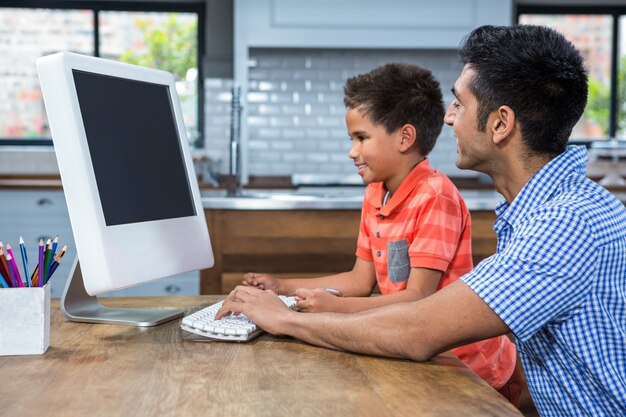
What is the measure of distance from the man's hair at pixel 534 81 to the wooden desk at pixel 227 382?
37cm

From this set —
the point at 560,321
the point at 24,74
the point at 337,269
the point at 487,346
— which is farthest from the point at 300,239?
the point at 24,74

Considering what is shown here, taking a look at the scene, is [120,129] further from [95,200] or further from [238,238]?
[238,238]

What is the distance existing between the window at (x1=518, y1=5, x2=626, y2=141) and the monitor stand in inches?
182

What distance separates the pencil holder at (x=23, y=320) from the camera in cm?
107

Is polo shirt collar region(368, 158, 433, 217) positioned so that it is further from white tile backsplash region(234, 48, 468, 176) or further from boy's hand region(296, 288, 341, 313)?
white tile backsplash region(234, 48, 468, 176)

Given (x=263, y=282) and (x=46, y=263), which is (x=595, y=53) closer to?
(x=263, y=282)

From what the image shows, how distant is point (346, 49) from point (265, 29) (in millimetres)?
631

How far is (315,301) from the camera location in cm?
129

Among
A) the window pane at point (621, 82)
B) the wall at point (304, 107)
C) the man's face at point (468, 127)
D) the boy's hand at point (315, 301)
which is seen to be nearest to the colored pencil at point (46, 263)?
the boy's hand at point (315, 301)

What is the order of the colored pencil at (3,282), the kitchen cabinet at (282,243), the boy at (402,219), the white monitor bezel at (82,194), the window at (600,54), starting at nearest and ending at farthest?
the colored pencil at (3,282) < the white monitor bezel at (82,194) < the boy at (402,219) < the kitchen cabinet at (282,243) < the window at (600,54)

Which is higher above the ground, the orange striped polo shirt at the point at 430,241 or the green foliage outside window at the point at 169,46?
the green foliage outside window at the point at 169,46

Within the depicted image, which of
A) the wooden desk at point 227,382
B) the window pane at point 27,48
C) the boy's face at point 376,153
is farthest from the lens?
the window pane at point 27,48

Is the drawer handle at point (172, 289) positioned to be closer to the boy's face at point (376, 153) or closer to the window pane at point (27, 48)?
the window pane at point (27, 48)

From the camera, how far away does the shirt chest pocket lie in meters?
1.54
